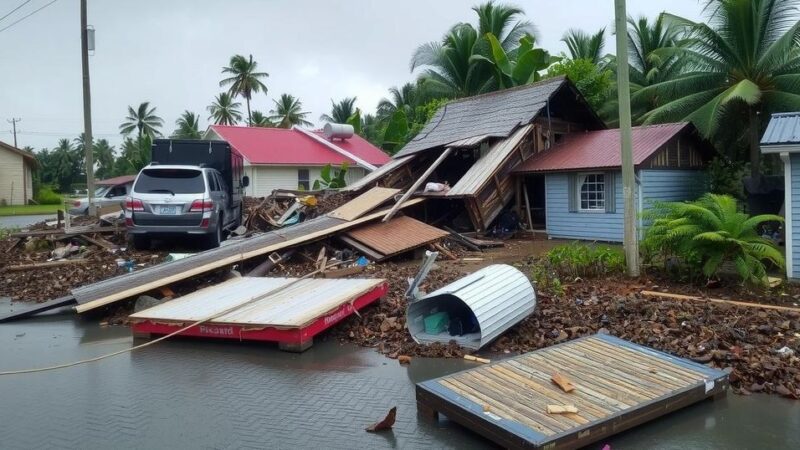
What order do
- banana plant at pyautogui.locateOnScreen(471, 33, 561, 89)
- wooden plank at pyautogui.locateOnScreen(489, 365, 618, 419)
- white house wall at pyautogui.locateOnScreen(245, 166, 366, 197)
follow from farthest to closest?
white house wall at pyautogui.locateOnScreen(245, 166, 366, 197), banana plant at pyautogui.locateOnScreen(471, 33, 561, 89), wooden plank at pyautogui.locateOnScreen(489, 365, 618, 419)

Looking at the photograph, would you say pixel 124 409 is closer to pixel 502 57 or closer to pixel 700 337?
pixel 700 337

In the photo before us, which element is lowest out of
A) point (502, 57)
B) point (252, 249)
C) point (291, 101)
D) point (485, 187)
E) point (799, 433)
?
point (799, 433)

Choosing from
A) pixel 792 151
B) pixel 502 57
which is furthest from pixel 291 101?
pixel 792 151

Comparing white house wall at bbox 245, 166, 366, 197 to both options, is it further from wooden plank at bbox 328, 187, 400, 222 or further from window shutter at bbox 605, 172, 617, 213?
window shutter at bbox 605, 172, 617, 213

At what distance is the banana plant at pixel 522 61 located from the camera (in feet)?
78.7

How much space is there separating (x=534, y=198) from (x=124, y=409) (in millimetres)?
15627

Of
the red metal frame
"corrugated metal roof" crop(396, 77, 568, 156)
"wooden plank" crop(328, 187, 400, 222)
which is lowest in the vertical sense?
the red metal frame

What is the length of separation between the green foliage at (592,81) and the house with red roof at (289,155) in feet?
35.3

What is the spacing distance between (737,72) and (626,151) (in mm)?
11591

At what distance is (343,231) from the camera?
46.0 ft

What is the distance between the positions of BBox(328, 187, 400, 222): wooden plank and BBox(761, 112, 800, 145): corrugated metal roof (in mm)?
8406

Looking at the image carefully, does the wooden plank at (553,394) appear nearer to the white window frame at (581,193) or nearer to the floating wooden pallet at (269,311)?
the floating wooden pallet at (269,311)

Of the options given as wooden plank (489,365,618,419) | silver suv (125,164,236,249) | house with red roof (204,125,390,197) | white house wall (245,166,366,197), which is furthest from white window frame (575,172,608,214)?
white house wall (245,166,366,197)

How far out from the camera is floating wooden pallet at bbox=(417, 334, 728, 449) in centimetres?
438
